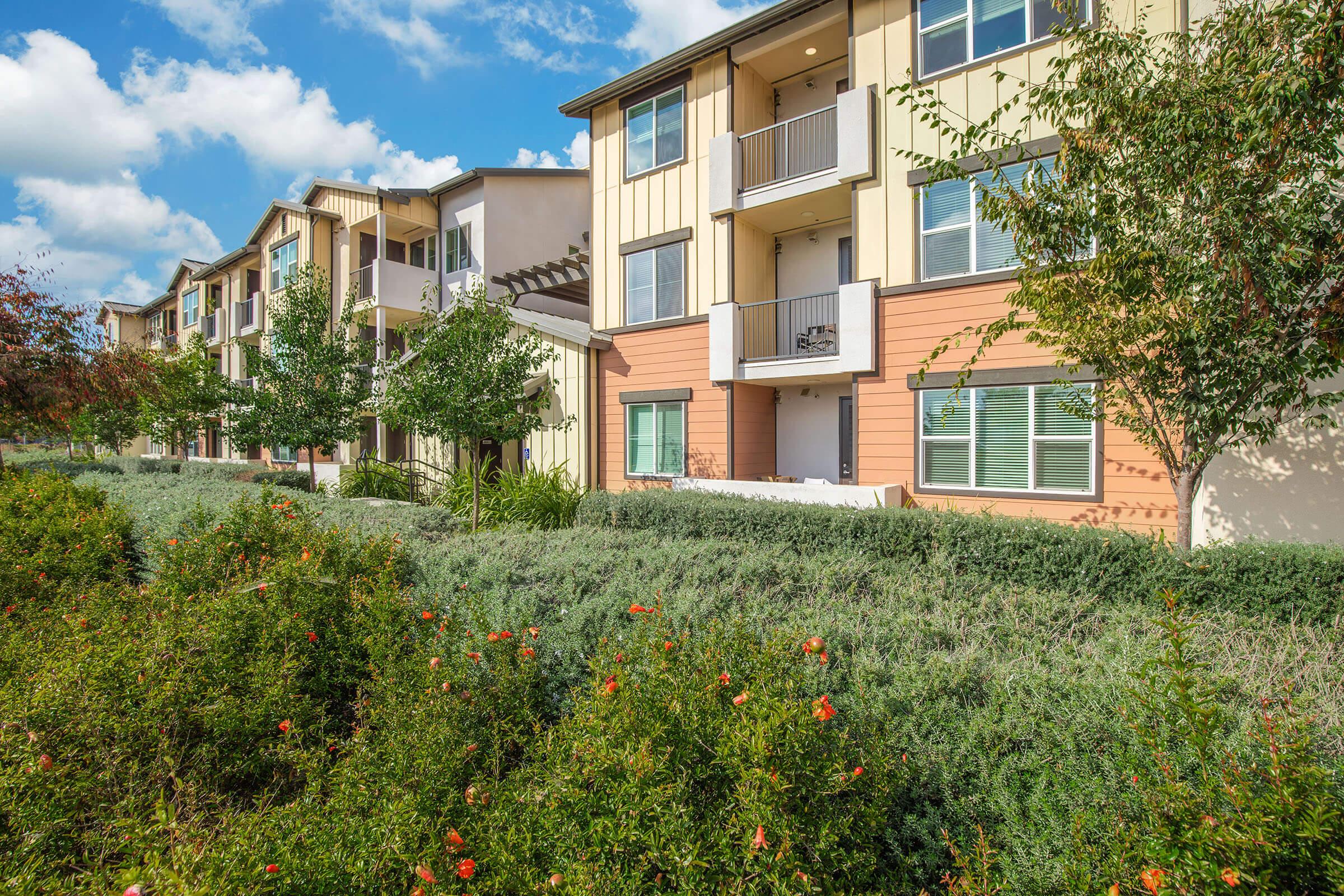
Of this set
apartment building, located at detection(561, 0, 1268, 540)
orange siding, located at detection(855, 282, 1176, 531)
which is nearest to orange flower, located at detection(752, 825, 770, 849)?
apartment building, located at detection(561, 0, 1268, 540)

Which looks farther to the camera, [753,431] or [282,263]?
[282,263]

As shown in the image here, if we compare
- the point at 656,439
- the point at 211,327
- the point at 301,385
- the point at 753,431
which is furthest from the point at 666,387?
the point at 211,327

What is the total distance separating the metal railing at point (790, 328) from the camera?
1252 centimetres

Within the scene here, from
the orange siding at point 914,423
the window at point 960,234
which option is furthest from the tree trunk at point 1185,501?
the window at point 960,234

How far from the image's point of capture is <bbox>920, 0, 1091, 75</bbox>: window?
9.63m

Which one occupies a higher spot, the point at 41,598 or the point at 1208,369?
the point at 1208,369

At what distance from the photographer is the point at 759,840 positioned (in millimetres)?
1853

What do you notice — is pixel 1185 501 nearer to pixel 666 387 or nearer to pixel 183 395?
pixel 666 387

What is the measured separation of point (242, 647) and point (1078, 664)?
15.2ft

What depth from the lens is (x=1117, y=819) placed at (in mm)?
2076

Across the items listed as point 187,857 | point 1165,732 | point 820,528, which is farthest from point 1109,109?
point 187,857

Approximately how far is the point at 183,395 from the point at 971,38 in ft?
67.3

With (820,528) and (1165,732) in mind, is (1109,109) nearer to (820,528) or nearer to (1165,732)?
(820,528)

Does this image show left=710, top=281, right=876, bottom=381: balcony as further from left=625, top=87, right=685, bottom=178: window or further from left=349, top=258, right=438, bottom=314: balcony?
left=349, top=258, right=438, bottom=314: balcony
